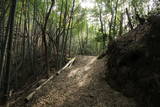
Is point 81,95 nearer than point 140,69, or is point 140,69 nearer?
point 140,69

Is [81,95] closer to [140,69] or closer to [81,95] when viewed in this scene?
[81,95]

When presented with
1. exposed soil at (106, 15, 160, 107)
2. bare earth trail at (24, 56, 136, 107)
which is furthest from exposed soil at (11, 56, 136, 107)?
exposed soil at (106, 15, 160, 107)

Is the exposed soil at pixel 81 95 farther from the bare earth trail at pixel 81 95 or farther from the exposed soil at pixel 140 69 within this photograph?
the exposed soil at pixel 140 69

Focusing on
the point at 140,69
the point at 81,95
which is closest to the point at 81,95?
the point at 81,95

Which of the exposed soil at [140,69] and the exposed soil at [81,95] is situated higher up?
the exposed soil at [140,69]

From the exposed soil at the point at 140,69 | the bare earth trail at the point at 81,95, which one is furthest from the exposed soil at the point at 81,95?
the exposed soil at the point at 140,69

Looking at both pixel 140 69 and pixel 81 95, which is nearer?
pixel 140 69

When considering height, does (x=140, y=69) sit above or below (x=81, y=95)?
above

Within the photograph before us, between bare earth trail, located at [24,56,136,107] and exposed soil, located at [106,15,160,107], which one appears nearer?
exposed soil, located at [106,15,160,107]

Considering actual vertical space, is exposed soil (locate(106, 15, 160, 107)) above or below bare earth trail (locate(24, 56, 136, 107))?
above

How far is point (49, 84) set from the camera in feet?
22.3

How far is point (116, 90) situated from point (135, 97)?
2.69ft

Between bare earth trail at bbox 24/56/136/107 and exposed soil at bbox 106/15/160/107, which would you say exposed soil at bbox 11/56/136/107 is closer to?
bare earth trail at bbox 24/56/136/107

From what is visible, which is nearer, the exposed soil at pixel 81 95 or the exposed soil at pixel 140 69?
the exposed soil at pixel 140 69
